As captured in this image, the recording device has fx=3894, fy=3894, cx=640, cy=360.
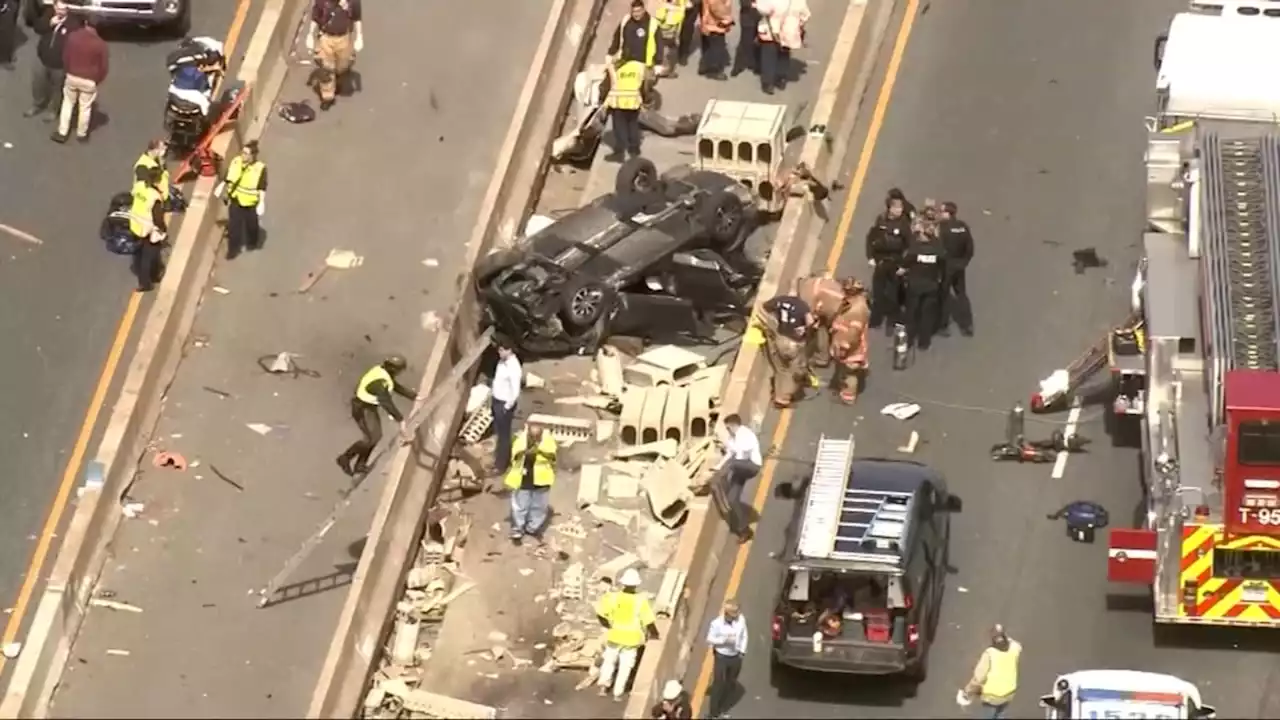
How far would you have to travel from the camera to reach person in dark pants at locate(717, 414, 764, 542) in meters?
46.7

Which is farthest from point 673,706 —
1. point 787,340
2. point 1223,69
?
point 1223,69

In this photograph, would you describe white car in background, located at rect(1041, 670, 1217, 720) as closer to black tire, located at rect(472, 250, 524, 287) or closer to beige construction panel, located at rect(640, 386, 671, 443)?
beige construction panel, located at rect(640, 386, 671, 443)

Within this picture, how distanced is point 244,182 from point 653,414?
607 cm

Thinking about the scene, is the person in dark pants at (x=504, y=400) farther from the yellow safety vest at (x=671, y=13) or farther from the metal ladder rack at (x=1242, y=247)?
the metal ladder rack at (x=1242, y=247)

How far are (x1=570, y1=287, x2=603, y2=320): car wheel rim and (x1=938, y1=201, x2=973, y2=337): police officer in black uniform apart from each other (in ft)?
14.4

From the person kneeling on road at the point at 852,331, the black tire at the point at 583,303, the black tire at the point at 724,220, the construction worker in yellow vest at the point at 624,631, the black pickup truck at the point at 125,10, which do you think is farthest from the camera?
the black pickup truck at the point at 125,10

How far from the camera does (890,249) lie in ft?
160

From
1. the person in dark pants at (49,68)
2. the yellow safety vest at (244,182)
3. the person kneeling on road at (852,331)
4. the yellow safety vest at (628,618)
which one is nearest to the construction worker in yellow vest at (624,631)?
the yellow safety vest at (628,618)

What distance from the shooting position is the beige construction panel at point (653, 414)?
48.6m

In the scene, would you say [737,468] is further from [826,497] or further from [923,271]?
[923,271]

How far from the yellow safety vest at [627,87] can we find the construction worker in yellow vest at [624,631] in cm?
854

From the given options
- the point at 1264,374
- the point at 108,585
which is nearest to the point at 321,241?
the point at 108,585

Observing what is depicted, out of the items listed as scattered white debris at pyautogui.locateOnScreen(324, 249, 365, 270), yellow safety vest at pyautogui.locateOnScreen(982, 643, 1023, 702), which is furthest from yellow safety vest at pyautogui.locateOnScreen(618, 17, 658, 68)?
yellow safety vest at pyautogui.locateOnScreen(982, 643, 1023, 702)

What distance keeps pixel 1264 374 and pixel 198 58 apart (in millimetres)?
15587
